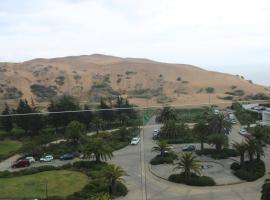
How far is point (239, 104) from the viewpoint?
128 ft

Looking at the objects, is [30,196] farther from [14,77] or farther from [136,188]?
[14,77]

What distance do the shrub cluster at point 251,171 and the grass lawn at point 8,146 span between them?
15.3m

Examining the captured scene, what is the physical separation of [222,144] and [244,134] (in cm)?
542

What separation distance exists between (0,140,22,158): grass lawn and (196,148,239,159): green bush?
12.6 metres

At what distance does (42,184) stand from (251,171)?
10459 millimetres

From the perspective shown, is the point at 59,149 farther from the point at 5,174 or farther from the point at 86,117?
the point at 86,117

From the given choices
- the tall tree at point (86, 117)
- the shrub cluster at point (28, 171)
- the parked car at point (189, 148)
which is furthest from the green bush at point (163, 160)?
the tall tree at point (86, 117)

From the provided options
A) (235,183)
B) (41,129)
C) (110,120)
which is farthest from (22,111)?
(235,183)

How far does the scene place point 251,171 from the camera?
827 inches

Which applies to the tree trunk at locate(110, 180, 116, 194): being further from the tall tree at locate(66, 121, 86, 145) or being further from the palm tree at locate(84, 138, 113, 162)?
the tall tree at locate(66, 121, 86, 145)

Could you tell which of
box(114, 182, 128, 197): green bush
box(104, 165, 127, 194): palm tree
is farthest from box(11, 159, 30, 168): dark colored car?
box(104, 165, 127, 194): palm tree

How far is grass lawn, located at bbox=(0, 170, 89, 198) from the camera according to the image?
63.8ft

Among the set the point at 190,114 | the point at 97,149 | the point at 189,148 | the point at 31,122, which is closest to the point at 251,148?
the point at 189,148

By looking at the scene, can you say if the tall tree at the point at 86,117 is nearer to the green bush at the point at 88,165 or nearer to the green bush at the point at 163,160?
the green bush at the point at 88,165
